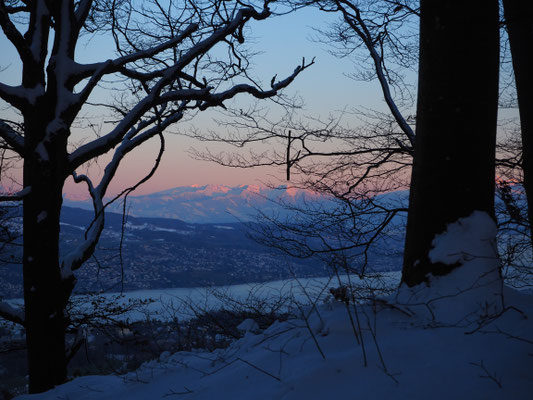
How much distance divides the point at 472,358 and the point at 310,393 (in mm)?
727

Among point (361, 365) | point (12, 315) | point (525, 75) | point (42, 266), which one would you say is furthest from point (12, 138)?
point (525, 75)

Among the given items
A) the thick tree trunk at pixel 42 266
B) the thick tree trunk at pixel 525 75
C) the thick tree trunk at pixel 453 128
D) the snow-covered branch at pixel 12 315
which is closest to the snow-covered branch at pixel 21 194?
the thick tree trunk at pixel 42 266

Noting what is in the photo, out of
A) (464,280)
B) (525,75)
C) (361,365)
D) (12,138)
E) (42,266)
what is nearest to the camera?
(361,365)

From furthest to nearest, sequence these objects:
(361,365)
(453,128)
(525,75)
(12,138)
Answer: (525,75) < (12,138) < (453,128) < (361,365)

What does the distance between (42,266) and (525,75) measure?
5.97 meters

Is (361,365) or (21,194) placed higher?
(21,194)

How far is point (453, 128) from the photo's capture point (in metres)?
2.81

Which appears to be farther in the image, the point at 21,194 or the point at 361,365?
the point at 21,194

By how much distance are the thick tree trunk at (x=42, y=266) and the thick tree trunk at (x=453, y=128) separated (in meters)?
3.62

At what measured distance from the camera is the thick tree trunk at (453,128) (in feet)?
9.02

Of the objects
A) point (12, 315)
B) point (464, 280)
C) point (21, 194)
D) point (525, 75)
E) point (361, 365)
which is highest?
point (525, 75)

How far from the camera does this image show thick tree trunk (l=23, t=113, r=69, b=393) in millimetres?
4266

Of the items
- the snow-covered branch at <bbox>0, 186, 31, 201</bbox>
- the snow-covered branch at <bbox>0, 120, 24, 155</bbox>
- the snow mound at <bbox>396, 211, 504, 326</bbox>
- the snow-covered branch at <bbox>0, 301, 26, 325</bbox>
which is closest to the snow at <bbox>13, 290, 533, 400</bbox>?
the snow mound at <bbox>396, 211, 504, 326</bbox>

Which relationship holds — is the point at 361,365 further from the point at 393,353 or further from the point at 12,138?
the point at 12,138
